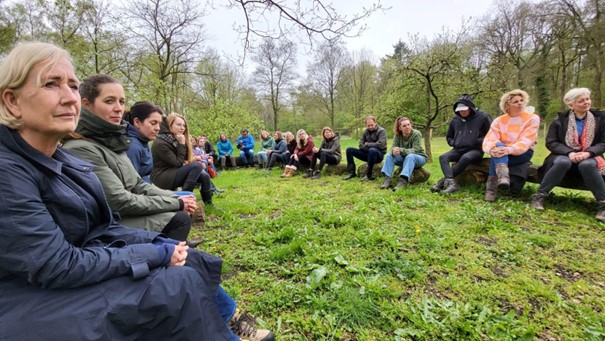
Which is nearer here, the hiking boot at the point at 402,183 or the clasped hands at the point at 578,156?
the clasped hands at the point at 578,156

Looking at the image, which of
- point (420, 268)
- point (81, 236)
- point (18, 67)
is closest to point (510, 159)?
point (420, 268)

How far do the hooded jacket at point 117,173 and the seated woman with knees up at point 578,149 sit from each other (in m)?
4.70

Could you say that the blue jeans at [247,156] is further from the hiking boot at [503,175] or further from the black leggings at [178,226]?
the black leggings at [178,226]

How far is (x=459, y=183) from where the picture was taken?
205 inches

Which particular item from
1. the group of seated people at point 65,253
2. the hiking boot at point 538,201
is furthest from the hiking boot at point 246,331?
the hiking boot at point 538,201

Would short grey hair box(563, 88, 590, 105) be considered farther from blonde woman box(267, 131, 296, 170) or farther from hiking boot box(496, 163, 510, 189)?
blonde woman box(267, 131, 296, 170)

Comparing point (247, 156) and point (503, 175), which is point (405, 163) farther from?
point (247, 156)

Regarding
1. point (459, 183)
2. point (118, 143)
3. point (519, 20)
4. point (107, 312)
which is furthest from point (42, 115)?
point (519, 20)

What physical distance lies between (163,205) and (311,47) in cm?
320

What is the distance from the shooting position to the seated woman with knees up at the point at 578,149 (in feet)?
11.9

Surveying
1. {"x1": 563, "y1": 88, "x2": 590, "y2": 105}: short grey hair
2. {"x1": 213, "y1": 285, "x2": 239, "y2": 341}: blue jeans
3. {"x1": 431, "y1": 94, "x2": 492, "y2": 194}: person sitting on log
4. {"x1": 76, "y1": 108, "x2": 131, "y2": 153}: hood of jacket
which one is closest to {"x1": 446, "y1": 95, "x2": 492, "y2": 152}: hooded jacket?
{"x1": 431, "y1": 94, "x2": 492, "y2": 194}: person sitting on log

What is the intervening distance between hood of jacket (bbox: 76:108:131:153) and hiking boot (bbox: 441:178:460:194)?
4.73m

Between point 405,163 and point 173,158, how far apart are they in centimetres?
416

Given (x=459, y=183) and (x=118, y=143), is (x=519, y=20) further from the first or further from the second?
(x=118, y=143)
